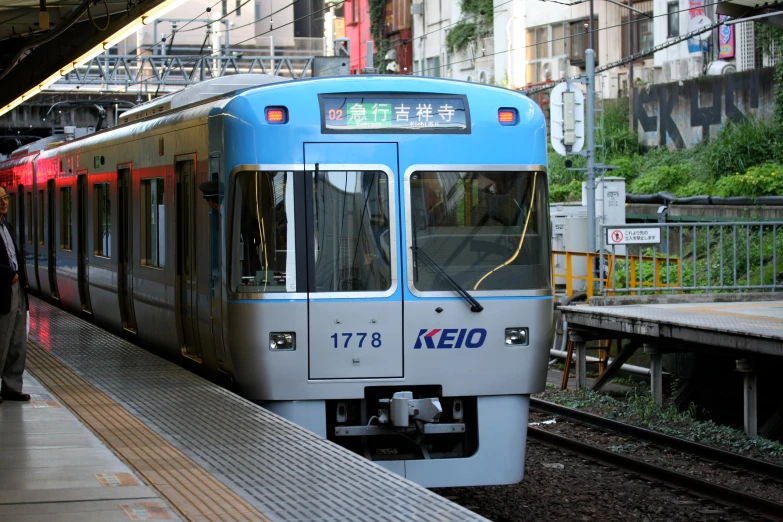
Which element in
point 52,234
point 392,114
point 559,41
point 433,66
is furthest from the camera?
point 433,66

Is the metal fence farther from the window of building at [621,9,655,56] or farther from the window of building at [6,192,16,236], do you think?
the window of building at [621,9,655,56]

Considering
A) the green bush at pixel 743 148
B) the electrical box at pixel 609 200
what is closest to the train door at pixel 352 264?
the electrical box at pixel 609 200

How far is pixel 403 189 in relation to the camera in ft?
28.0

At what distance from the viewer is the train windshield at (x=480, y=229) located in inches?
336

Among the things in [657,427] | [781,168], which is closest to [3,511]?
[657,427]

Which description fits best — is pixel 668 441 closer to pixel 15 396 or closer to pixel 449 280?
pixel 449 280

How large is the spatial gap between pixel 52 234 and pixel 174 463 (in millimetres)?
12120

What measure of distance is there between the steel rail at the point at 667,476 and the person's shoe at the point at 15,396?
5.35 metres

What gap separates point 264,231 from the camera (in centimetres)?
845

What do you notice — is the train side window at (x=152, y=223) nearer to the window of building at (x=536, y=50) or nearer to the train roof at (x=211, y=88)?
the train roof at (x=211, y=88)

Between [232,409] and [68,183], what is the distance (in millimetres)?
9104

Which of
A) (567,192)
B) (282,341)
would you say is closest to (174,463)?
(282,341)

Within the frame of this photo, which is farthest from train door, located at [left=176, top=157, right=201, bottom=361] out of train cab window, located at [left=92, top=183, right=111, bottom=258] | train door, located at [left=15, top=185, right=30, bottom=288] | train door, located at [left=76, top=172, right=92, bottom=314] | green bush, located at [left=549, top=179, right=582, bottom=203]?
green bush, located at [left=549, top=179, right=582, bottom=203]

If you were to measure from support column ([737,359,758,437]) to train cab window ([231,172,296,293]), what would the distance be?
6.15 meters
